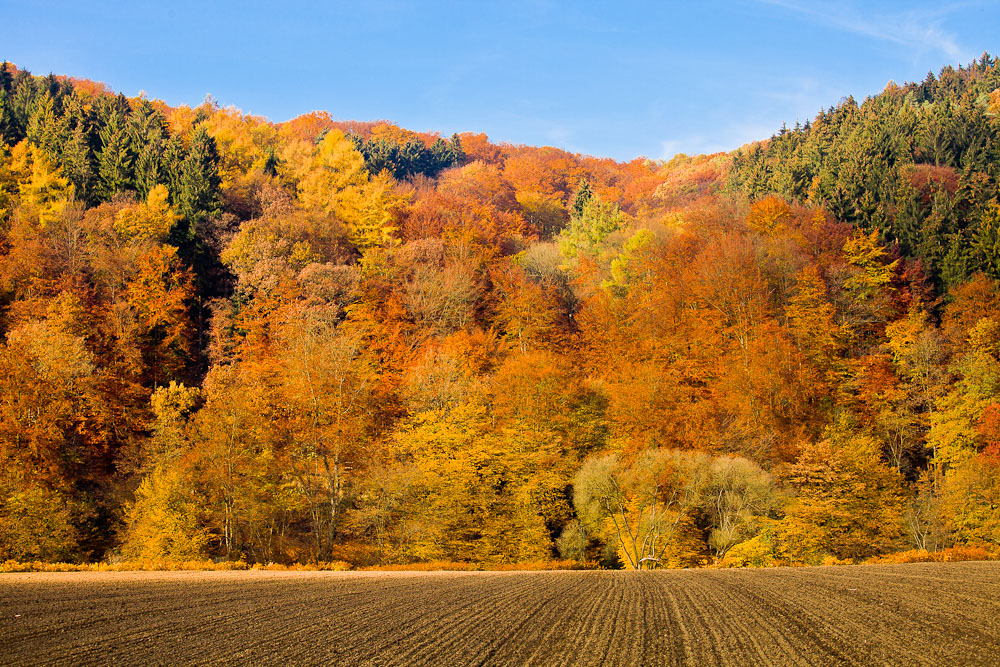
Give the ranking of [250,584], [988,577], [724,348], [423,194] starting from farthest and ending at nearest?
[423,194] < [724,348] < [250,584] < [988,577]

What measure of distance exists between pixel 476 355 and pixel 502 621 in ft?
122

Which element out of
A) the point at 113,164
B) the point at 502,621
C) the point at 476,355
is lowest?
the point at 502,621

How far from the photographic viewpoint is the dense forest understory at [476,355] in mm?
34438

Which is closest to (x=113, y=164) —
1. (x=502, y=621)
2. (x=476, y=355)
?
(x=476, y=355)

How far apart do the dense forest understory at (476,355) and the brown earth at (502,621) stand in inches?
647

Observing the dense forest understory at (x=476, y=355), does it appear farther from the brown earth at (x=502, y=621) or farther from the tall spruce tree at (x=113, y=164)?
the brown earth at (x=502, y=621)

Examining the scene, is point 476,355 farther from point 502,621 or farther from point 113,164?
point 502,621

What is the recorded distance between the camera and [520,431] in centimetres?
4041

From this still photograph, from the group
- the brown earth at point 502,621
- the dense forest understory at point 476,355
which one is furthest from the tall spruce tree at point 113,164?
the brown earth at point 502,621

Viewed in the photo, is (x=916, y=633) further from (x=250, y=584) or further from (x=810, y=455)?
(x=810, y=455)

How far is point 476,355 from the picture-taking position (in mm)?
49531

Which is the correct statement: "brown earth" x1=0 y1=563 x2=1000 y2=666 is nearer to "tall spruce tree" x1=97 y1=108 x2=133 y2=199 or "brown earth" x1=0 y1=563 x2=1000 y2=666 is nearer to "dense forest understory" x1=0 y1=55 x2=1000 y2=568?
"dense forest understory" x1=0 y1=55 x2=1000 y2=568

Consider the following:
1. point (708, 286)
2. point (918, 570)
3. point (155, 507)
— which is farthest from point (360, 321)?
point (918, 570)

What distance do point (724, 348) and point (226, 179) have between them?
45.9m
